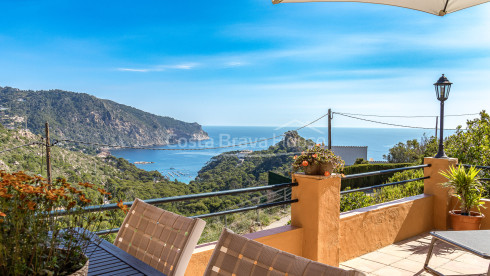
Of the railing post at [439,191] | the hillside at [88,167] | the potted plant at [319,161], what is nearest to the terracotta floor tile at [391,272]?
the potted plant at [319,161]

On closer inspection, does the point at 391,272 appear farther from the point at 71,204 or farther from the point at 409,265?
the point at 71,204

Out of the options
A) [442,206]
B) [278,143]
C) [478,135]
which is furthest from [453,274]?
[278,143]

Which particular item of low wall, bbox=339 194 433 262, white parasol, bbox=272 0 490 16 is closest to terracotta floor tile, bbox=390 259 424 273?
low wall, bbox=339 194 433 262

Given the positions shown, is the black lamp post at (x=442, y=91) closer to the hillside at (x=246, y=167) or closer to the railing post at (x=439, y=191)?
the railing post at (x=439, y=191)

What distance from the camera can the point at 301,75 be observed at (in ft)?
145

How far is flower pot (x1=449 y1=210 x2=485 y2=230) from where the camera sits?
399 centimetres

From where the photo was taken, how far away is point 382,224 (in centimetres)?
380

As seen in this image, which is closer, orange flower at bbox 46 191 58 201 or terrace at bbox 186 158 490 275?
orange flower at bbox 46 191 58 201

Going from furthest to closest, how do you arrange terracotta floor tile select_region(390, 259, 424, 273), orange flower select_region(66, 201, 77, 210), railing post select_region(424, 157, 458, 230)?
railing post select_region(424, 157, 458, 230), terracotta floor tile select_region(390, 259, 424, 273), orange flower select_region(66, 201, 77, 210)

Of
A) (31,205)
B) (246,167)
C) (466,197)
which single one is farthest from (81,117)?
(31,205)

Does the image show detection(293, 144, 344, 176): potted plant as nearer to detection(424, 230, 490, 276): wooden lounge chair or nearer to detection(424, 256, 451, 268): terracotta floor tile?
detection(424, 230, 490, 276): wooden lounge chair

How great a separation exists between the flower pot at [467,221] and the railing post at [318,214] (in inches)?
76.2

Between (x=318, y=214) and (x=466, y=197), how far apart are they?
7.57 feet

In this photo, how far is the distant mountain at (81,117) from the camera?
18.7 m
